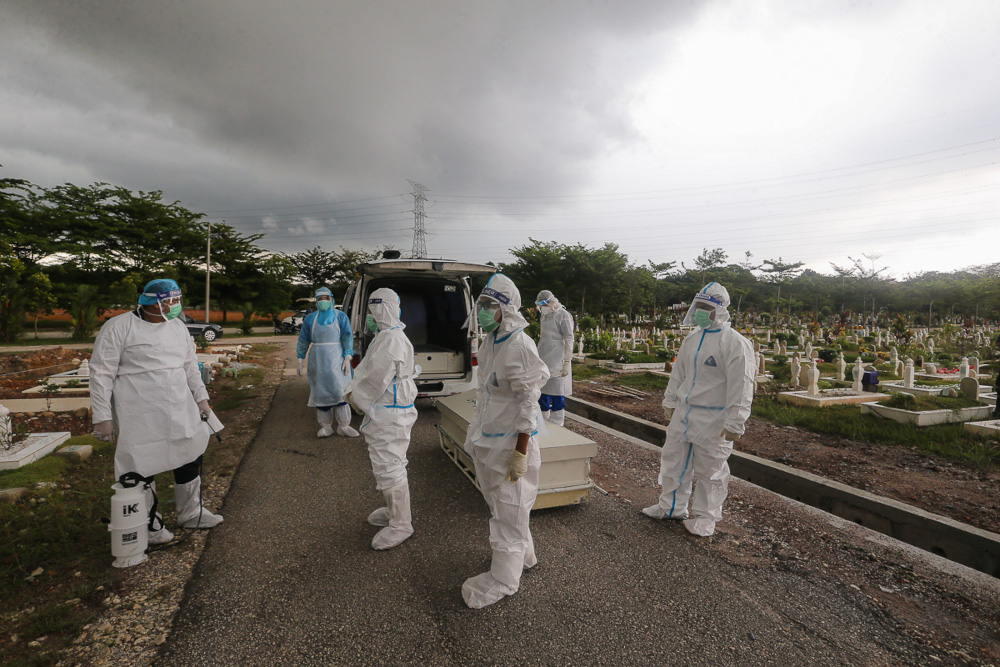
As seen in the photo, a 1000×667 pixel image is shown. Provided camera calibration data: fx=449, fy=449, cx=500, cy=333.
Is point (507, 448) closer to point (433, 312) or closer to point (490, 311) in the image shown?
point (490, 311)

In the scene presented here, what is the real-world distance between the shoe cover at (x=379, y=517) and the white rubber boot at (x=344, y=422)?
2444 millimetres

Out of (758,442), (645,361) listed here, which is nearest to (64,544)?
(758,442)

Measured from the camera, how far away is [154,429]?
3.05 metres

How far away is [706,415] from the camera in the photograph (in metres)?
3.43

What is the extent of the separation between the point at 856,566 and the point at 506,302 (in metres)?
2.93

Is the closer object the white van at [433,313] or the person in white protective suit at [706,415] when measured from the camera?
the person in white protective suit at [706,415]

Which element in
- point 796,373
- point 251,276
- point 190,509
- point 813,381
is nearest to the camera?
point 190,509

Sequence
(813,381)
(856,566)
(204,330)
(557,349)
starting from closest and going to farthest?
(856,566)
(557,349)
(813,381)
(204,330)

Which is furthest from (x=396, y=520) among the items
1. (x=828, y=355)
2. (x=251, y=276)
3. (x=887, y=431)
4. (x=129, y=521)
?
(x=251, y=276)

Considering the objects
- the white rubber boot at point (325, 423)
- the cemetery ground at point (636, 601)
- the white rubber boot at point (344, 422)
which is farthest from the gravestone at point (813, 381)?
the white rubber boot at point (325, 423)

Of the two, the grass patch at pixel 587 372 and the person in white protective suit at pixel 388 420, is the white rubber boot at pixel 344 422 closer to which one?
the person in white protective suit at pixel 388 420

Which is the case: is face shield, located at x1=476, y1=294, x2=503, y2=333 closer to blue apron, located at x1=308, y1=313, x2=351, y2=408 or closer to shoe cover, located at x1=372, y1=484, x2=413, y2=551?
shoe cover, located at x1=372, y1=484, x2=413, y2=551

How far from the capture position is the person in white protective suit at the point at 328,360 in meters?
5.76

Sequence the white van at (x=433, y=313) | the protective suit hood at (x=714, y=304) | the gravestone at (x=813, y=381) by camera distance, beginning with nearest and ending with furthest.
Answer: the protective suit hood at (x=714, y=304) → the white van at (x=433, y=313) → the gravestone at (x=813, y=381)
